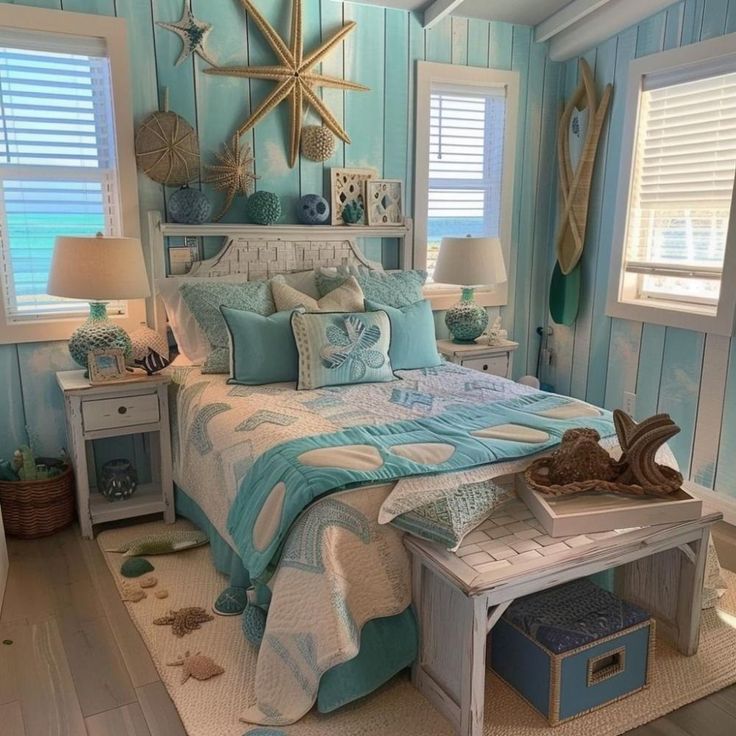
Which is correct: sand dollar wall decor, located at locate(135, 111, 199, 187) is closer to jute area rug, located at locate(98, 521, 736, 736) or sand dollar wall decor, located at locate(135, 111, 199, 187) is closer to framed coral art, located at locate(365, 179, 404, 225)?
framed coral art, located at locate(365, 179, 404, 225)

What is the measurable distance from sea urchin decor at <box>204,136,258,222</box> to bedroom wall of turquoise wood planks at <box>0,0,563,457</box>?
58 millimetres

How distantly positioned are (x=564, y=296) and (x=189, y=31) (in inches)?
98.7

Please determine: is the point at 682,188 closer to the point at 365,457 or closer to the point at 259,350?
the point at 259,350

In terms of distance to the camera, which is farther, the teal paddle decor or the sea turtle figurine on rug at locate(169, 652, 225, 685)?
the teal paddle decor

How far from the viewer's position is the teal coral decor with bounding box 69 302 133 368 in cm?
301

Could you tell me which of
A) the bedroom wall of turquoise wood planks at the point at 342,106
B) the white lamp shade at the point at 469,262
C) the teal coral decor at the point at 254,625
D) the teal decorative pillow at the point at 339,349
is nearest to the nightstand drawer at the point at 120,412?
the bedroom wall of turquoise wood planks at the point at 342,106

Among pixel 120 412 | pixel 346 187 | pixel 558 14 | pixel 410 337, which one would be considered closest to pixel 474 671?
pixel 410 337

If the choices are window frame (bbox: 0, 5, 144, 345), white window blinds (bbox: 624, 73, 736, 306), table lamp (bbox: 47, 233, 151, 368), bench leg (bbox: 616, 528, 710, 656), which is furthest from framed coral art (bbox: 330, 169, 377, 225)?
bench leg (bbox: 616, 528, 710, 656)

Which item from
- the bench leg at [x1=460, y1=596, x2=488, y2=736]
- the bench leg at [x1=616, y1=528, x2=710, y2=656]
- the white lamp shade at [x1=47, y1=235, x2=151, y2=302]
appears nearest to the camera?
the bench leg at [x1=460, y1=596, x2=488, y2=736]

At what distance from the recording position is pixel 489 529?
79.5 inches

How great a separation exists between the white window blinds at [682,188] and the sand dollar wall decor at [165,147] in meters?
2.32

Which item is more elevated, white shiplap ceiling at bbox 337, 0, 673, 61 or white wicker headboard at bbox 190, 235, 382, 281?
white shiplap ceiling at bbox 337, 0, 673, 61

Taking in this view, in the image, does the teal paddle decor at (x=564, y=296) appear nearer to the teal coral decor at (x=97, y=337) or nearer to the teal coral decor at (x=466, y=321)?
the teal coral decor at (x=466, y=321)

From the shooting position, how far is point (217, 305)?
3154mm
